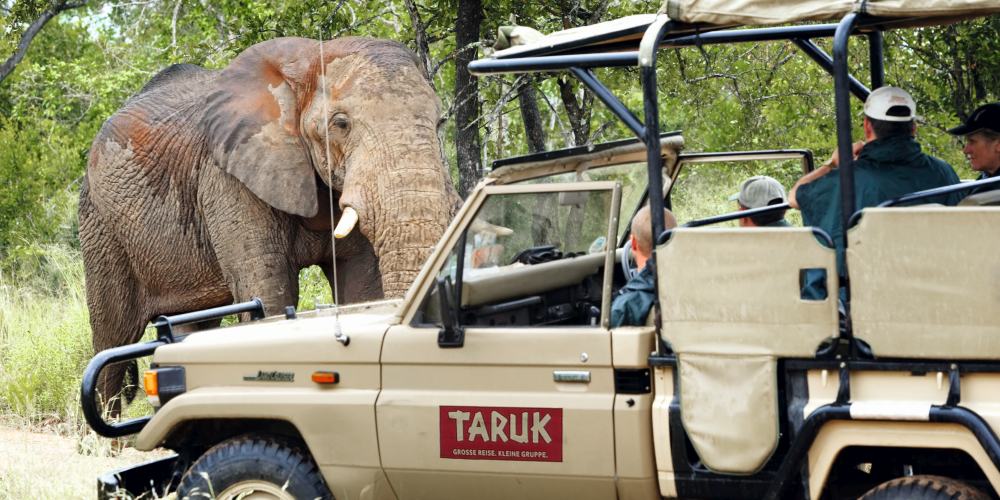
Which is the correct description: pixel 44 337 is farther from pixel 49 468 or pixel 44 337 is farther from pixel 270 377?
pixel 270 377

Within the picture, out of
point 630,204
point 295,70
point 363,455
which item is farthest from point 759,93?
point 363,455

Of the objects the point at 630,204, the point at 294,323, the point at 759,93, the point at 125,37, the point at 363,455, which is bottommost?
the point at 363,455

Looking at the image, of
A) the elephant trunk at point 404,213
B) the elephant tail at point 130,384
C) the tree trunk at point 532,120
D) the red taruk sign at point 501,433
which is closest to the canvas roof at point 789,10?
the red taruk sign at point 501,433

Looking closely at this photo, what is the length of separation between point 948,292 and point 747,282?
2.06 feet

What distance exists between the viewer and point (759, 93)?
12.1m

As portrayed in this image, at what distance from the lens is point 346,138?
30.7 feet

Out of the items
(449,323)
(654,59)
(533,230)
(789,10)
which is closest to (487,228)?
(533,230)

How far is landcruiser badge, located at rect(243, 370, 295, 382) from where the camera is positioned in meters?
5.52

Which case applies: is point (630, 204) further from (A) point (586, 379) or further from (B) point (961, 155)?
(B) point (961, 155)

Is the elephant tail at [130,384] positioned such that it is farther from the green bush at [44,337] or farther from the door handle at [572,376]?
the door handle at [572,376]

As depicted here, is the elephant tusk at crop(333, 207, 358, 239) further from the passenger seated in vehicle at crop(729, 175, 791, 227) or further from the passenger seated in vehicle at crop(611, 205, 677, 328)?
the passenger seated in vehicle at crop(611, 205, 677, 328)

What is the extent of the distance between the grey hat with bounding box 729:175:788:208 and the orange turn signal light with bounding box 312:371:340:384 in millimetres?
2170

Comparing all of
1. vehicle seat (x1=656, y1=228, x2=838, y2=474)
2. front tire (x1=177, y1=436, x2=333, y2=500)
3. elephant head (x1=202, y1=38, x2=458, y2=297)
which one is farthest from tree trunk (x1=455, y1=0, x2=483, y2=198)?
vehicle seat (x1=656, y1=228, x2=838, y2=474)

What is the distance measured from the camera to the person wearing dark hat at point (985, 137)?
6156 millimetres
